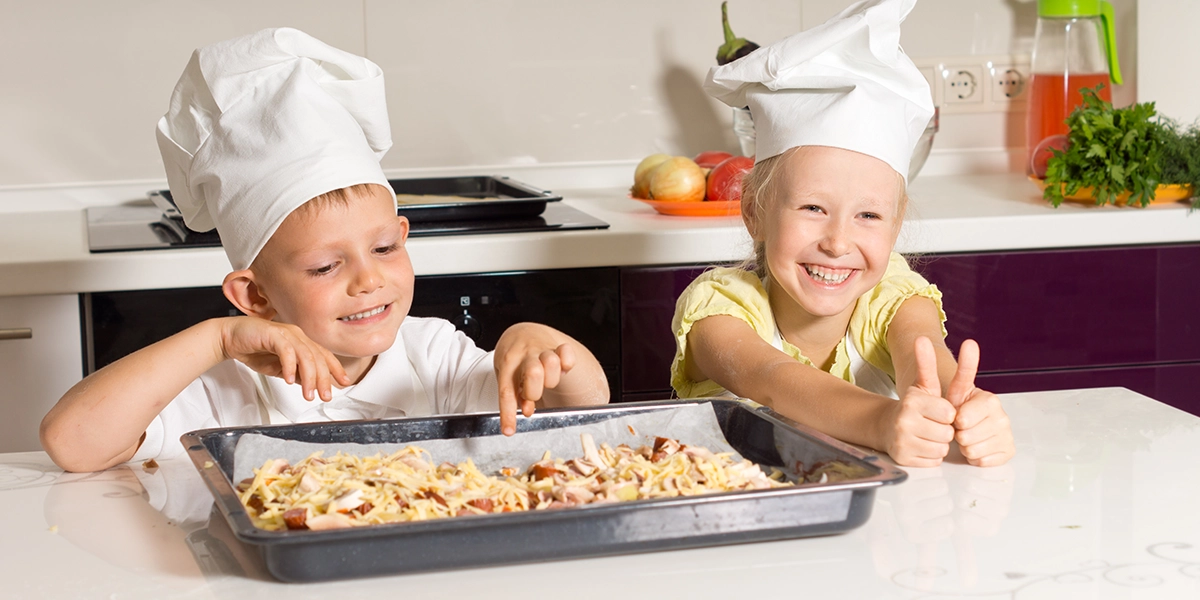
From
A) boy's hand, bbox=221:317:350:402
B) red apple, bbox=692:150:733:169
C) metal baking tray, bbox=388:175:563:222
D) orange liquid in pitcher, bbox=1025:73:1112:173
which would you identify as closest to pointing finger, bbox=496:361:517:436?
boy's hand, bbox=221:317:350:402

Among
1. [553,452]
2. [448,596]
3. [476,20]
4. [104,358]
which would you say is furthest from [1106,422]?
[476,20]

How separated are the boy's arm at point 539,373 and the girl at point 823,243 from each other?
0.58 feet

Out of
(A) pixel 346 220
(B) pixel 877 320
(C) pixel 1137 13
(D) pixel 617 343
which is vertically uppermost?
(C) pixel 1137 13

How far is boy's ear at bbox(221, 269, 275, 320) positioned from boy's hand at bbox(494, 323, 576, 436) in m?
Result: 0.31

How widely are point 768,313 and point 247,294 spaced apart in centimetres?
62

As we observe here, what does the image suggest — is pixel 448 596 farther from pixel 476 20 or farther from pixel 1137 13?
pixel 1137 13

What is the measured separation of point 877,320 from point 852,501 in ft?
2.28

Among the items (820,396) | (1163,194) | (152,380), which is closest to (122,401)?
(152,380)

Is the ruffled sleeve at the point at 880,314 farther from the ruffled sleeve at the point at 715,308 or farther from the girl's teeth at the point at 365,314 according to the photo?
the girl's teeth at the point at 365,314

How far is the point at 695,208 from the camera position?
74.3 inches

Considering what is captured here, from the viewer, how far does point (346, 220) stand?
1.13 m

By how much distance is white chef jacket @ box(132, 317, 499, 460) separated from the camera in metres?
1.20

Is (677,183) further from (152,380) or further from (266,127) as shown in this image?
(152,380)

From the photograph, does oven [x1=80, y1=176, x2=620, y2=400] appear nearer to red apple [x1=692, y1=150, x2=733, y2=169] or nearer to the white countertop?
the white countertop
